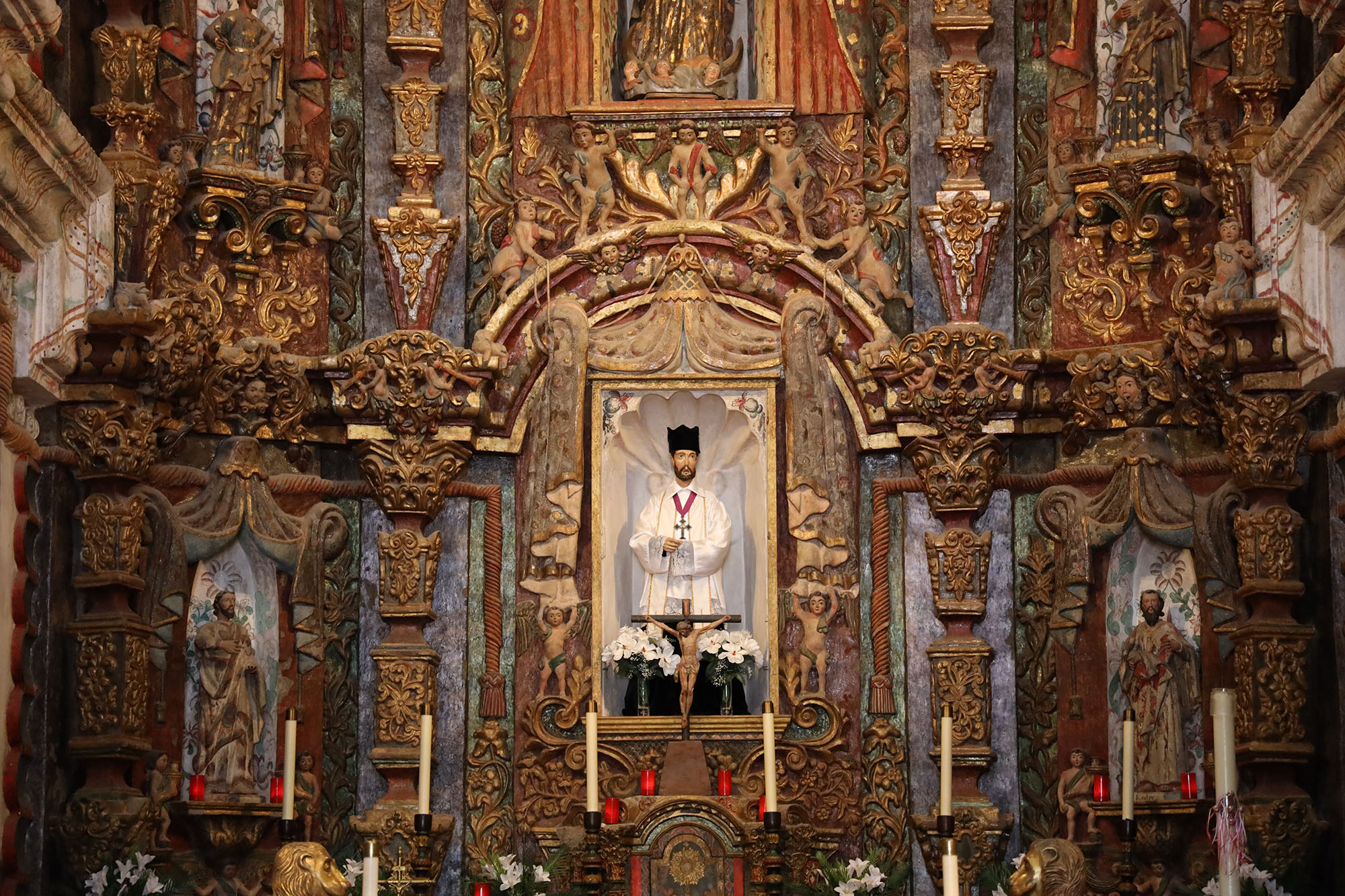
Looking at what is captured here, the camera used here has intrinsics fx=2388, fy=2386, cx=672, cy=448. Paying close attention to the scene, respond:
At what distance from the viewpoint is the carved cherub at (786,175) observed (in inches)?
708

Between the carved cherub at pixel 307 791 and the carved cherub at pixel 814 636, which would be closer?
the carved cherub at pixel 307 791

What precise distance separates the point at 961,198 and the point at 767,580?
3.13 m

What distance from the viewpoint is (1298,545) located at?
15.5m

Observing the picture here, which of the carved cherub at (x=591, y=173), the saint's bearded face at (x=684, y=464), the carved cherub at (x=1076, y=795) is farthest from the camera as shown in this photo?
the carved cherub at (x=591, y=173)

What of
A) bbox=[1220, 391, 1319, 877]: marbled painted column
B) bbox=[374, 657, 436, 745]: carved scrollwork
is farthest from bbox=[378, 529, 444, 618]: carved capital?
bbox=[1220, 391, 1319, 877]: marbled painted column

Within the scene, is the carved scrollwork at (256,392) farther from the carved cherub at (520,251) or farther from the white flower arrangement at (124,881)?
the white flower arrangement at (124,881)

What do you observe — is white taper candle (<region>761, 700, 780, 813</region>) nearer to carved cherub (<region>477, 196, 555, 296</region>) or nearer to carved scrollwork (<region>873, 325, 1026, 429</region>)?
carved scrollwork (<region>873, 325, 1026, 429</region>)

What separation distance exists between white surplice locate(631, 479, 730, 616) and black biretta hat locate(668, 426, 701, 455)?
0.42 metres

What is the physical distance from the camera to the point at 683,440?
17828 mm

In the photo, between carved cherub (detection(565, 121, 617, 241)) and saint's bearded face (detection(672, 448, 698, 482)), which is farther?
carved cherub (detection(565, 121, 617, 241))

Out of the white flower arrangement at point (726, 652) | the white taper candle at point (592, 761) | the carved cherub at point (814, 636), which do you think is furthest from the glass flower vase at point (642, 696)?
the white taper candle at point (592, 761)

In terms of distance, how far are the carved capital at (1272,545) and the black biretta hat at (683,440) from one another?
427 cm

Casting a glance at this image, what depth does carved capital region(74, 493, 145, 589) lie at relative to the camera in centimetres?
1578

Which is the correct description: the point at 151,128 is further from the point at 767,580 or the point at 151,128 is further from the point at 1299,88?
the point at 1299,88
